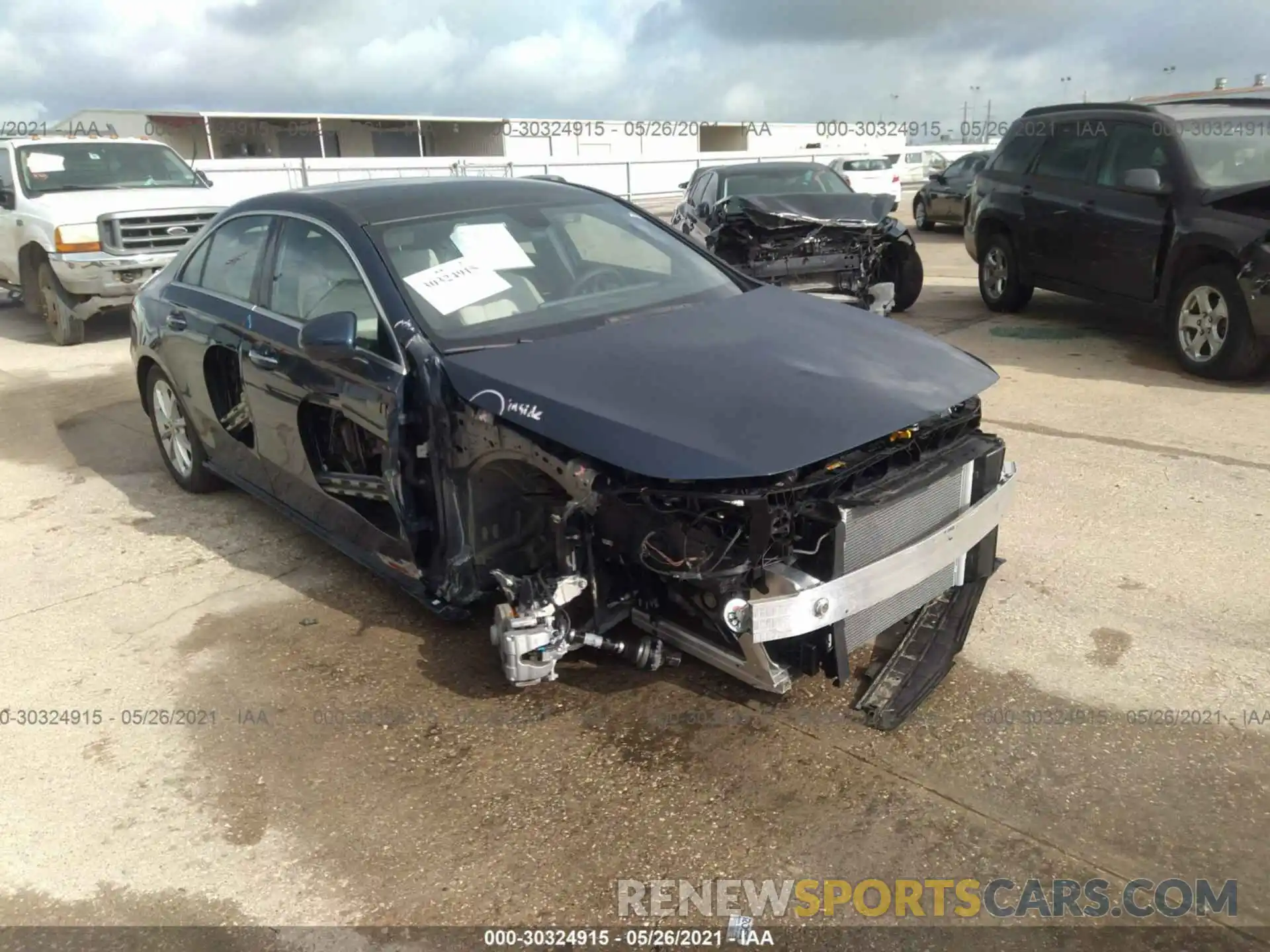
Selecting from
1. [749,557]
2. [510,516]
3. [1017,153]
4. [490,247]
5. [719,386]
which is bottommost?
[510,516]

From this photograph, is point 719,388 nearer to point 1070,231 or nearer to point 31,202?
point 1070,231

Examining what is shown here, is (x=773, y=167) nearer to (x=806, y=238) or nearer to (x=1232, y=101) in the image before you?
(x=806, y=238)

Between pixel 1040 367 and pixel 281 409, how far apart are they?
230 inches

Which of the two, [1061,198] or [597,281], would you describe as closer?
[597,281]

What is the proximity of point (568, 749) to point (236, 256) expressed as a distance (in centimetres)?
305

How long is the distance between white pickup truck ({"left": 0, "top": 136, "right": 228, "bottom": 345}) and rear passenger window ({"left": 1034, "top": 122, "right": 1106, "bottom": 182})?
7.93 meters

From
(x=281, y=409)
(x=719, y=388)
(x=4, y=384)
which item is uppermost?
(x=719, y=388)

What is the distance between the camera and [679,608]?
3.26 meters

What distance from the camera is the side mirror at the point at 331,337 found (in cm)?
341

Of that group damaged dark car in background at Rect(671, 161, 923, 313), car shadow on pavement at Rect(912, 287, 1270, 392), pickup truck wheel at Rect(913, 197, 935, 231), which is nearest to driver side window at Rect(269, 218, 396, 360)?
damaged dark car in background at Rect(671, 161, 923, 313)

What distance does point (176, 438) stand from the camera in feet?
18.3

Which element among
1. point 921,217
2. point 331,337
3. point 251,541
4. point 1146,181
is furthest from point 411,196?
point 921,217

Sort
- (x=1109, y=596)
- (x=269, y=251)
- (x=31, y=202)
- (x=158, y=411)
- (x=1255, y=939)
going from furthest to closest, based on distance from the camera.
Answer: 1. (x=31, y=202)
2. (x=158, y=411)
3. (x=269, y=251)
4. (x=1109, y=596)
5. (x=1255, y=939)

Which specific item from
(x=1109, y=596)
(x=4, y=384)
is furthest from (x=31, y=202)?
(x=1109, y=596)
